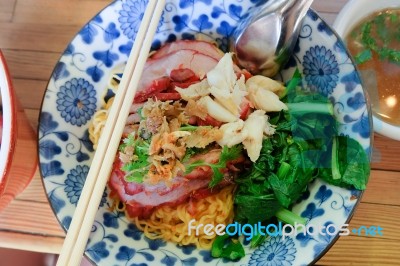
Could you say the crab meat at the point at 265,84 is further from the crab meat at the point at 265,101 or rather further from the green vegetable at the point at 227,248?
the green vegetable at the point at 227,248

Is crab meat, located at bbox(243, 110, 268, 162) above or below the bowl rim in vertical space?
above

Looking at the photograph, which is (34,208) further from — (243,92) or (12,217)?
(243,92)

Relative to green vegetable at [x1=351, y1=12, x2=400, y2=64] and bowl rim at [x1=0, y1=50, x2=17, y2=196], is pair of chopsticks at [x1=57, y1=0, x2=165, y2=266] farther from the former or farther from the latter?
green vegetable at [x1=351, y1=12, x2=400, y2=64]

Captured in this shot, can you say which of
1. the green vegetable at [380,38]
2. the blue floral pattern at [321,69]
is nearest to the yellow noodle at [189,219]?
the blue floral pattern at [321,69]

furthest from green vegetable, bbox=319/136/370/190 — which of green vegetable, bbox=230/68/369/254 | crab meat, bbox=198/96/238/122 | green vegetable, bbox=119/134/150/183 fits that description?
green vegetable, bbox=119/134/150/183

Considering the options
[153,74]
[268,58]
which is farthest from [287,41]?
[153,74]

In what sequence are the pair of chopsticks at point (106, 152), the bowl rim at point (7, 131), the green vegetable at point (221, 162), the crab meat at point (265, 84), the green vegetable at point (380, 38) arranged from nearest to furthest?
the pair of chopsticks at point (106, 152)
the bowl rim at point (7, 131)
the green vegetable at point (221, 162)
the crab meat at point (265, 84)
the green vegetable at point (380, 38)
